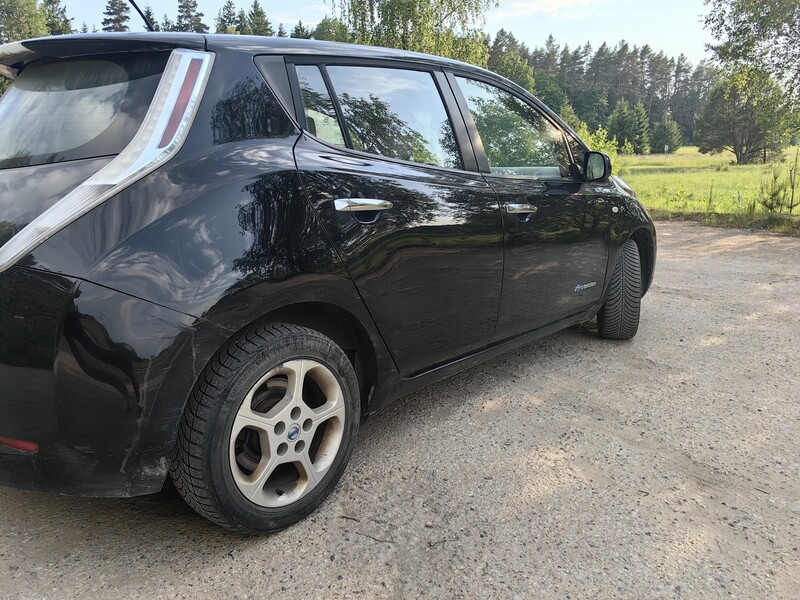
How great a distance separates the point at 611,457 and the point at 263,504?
5.05 ft

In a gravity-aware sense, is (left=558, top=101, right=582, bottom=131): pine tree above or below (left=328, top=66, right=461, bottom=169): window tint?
above

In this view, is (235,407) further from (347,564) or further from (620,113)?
(620,113)

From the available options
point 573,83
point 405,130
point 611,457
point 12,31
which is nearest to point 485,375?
point 611,457

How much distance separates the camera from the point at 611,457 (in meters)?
2.54

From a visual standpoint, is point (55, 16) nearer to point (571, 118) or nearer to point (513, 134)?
point (571, 118)

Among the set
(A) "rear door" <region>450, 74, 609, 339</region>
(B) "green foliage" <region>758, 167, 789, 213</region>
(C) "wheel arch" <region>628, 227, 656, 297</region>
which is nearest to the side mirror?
(A) "rear door" <region>450, 74, 609, 339</region>

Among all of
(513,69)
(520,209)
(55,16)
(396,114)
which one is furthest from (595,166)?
(513,69)

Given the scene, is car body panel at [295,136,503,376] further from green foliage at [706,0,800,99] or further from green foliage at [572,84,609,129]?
green foliage at [572,84,609,129]

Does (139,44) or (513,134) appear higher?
(139,44)

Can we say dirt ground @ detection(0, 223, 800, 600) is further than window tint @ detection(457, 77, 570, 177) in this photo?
No

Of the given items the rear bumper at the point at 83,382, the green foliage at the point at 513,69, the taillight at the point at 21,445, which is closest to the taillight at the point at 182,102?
the rear bumper at the point at 83,382

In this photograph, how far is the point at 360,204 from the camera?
6.92 feet

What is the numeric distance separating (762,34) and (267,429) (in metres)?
11.7

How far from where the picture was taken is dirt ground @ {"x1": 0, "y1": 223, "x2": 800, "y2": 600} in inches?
70.3
